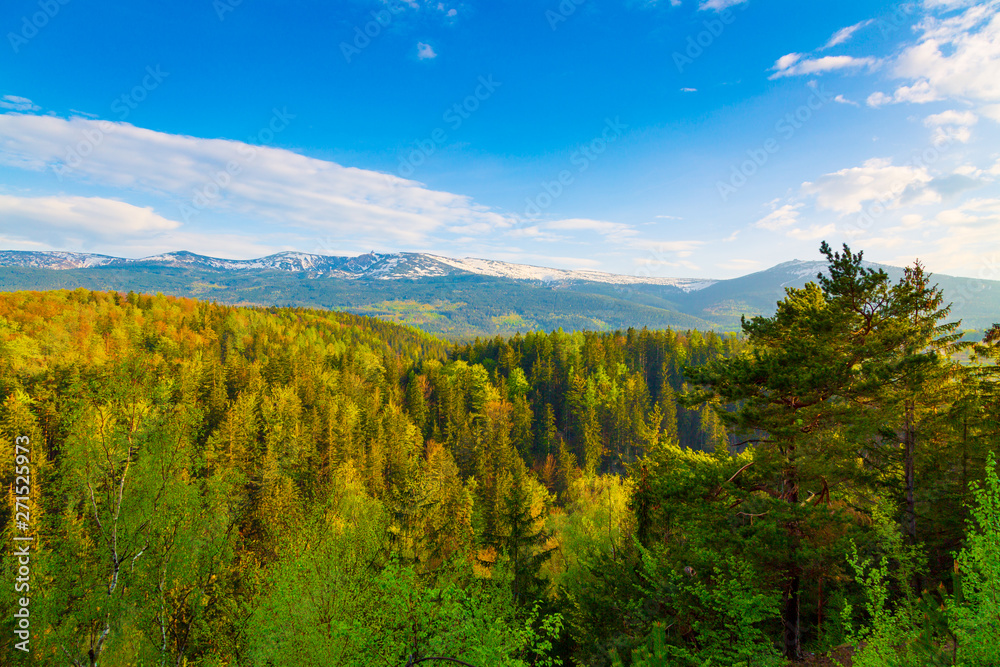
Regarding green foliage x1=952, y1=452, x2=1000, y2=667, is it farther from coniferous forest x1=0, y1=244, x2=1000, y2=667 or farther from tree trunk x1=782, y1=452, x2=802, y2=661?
tree trunk x1=782, y1=452, x2=802, y2=661

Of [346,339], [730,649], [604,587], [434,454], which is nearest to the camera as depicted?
[730,649]

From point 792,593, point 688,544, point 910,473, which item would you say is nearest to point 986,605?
point 792,593

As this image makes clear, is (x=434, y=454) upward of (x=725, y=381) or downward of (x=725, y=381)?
downward

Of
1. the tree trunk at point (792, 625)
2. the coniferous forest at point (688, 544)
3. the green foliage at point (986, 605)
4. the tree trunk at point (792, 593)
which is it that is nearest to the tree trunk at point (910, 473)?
the coniferous forest at point (688, 544)

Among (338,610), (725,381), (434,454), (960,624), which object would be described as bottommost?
(434,454)

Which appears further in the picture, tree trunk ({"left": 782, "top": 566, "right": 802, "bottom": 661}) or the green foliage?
tree trunk ({"left": 782, "top": 566, "right": 802, "bottom": 661})

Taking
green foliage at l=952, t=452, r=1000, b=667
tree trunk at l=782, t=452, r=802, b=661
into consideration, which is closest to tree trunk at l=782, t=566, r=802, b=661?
tree trunk at l=782, t=452, r=802, b=661

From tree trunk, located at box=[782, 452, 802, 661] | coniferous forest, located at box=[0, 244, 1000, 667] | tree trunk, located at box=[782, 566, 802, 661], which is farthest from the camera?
tree trunk, located at box=[782, 566, 802, 661]

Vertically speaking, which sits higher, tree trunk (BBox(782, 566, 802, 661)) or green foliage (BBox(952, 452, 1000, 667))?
green foliage (BBox(952, 452, 1000, 667))

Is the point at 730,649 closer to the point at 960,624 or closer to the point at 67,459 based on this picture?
the point at 960,624

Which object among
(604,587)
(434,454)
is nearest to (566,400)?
(434,454)

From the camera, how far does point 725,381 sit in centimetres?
1376

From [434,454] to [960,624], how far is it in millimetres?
48948

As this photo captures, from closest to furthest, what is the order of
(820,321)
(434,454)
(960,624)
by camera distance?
(960,624)
(820,321)
(434,454)
